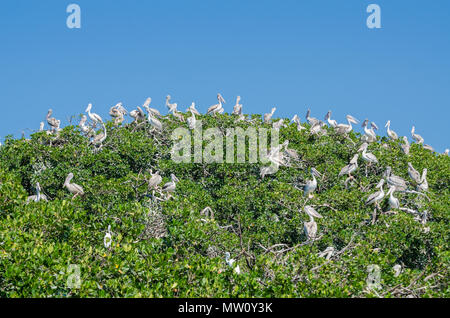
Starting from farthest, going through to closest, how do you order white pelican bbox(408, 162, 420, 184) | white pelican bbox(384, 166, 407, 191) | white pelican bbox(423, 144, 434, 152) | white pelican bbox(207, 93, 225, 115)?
1. white pelican bbox(423, 144, 434, 152)
2. white pelican bbox(207, 93, 225, 115)
3. white pelican bbox(408, 162, 420, 184)
4. white pelican bbox(384, 166, 407, 191)

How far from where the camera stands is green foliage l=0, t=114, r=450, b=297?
9.98 m

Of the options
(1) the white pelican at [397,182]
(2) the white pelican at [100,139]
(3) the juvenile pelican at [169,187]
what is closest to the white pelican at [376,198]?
(1) the white pelican at [397,182]

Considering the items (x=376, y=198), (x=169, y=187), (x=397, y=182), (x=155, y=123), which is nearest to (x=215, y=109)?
(x=155, y=123)

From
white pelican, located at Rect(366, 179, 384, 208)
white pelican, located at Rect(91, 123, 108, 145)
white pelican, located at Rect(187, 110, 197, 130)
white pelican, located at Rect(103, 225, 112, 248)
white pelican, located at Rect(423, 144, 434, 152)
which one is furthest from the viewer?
white pelican, located at Rect(423, 144, 434, 152)

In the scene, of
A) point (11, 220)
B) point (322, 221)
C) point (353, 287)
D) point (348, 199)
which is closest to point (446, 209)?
point (348, 199)

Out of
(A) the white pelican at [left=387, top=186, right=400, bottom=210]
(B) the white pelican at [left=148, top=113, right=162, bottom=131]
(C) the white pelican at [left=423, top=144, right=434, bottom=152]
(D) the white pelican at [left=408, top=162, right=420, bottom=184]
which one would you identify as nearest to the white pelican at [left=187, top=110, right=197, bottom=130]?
(B) the white pelican at [left=148, top=113, right=162, bottom=131]

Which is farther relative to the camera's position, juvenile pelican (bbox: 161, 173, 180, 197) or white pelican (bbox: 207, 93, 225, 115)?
white pelican (bbox: 207, 93, 225, 115)

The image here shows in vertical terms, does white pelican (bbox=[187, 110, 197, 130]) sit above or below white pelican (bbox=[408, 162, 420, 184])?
above

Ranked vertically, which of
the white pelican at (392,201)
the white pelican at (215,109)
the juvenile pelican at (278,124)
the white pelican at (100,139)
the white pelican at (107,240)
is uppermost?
the white pelican at (215,109)

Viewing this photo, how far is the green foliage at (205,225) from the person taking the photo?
9.98 meters

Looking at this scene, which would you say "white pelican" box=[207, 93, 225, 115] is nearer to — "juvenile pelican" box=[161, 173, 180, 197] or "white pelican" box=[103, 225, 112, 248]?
"juvenile pelican" box=[161, 173, 180, 197]

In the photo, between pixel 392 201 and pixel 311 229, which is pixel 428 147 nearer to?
pixel 392 201

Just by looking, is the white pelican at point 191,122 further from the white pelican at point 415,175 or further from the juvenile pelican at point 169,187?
the white pelican at point 415,175

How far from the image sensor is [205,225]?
43.9ft
